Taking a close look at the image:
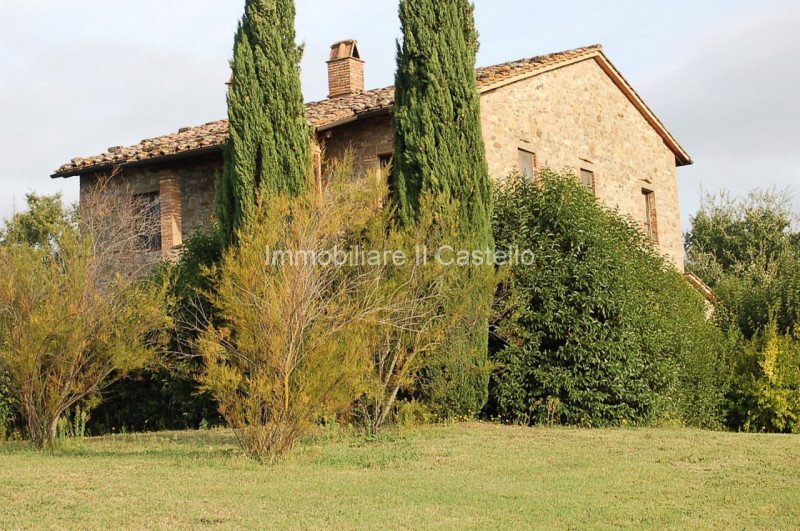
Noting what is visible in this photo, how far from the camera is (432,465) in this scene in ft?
30.4

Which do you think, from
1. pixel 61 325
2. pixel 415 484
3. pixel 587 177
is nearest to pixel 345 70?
pixel 587 177

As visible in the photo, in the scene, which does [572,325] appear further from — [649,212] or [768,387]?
[649,212]

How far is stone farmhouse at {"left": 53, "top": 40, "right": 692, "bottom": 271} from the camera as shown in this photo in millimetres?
16781

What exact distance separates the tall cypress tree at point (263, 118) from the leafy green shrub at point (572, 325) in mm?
3438

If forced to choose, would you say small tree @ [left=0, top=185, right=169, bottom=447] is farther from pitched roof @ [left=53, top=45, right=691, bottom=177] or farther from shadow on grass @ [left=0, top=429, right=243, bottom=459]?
pitched roof @ [left=53, top=45, right=691, bottom=177]

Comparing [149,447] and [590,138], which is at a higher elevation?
[590,138]

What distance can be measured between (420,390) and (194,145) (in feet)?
24.5

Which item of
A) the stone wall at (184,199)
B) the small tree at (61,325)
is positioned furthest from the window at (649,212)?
the small tree at (61,325)

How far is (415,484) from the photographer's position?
26.8ft

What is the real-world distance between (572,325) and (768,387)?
5482 millimetres

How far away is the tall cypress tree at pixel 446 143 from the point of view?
13.1 m

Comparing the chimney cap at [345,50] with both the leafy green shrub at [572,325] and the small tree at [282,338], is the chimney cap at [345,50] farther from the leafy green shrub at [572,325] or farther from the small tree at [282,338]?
the small tree at [282,338]

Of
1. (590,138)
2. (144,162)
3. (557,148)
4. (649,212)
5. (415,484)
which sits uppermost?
(590,138)

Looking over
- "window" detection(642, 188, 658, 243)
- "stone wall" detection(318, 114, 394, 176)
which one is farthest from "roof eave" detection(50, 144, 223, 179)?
"window" detection(642, 188, 658, 243)
